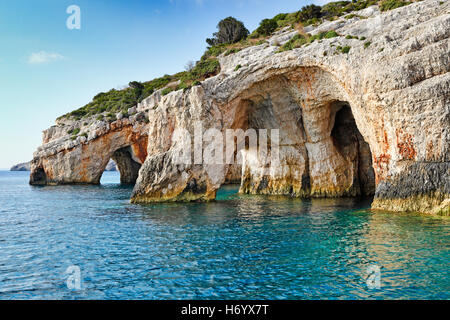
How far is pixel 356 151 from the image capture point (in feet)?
101

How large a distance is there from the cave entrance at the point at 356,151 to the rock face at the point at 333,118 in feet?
0.30

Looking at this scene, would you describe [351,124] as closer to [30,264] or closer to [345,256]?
[345,256]

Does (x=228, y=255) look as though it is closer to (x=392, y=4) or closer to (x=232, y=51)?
(x=392, y=4)

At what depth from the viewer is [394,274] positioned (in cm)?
985

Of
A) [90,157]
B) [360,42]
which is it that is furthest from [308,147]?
[90,157]

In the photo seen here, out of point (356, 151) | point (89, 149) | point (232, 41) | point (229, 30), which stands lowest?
point (356, 151)

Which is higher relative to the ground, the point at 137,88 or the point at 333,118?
the point at 137,88

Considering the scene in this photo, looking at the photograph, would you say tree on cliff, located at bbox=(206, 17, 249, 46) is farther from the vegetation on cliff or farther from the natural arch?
the natural arch

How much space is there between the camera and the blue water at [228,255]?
358 inches

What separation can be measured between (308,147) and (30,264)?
80.7ft

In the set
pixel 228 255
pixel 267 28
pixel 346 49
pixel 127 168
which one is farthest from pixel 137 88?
pixel 228 255

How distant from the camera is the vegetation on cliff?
27369 mm

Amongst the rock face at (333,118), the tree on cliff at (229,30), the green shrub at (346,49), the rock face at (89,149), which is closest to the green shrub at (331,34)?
the rock face at (333,118)

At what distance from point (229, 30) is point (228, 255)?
48.5 metres
